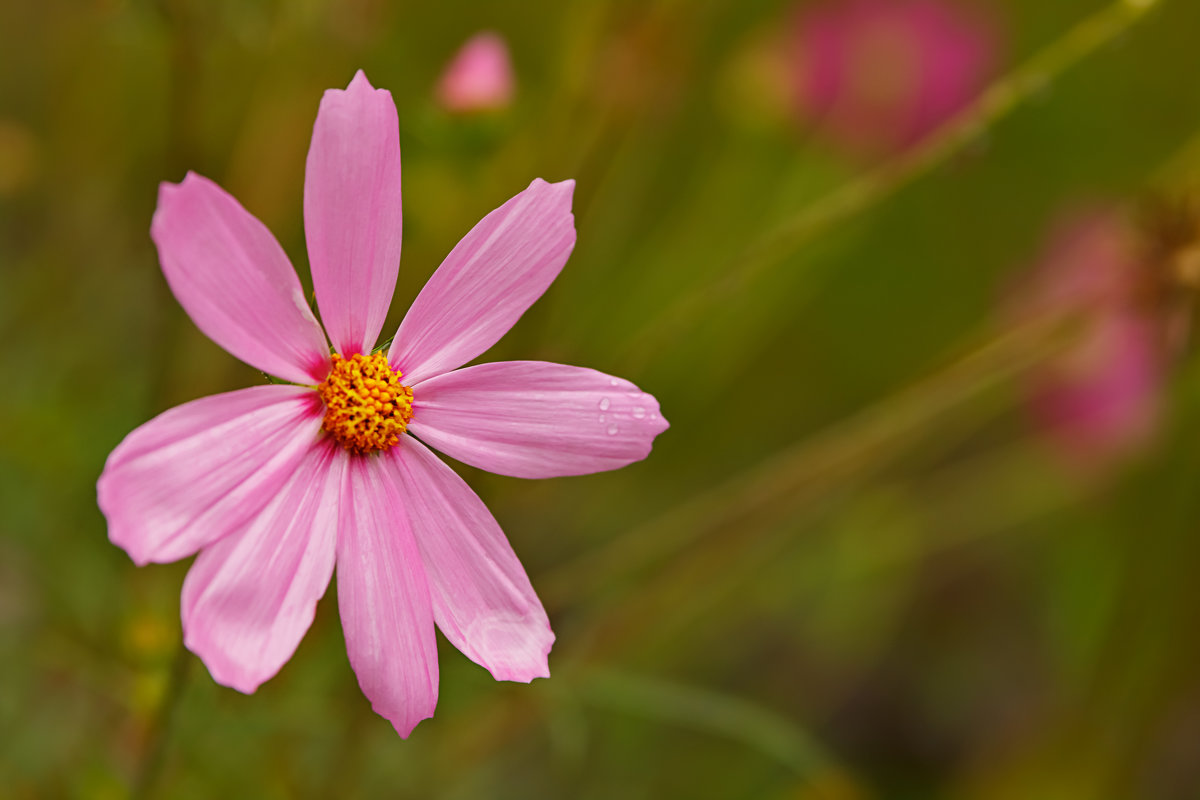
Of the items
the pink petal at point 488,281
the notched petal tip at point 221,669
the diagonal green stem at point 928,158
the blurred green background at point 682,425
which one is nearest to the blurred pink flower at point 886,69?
the blurred green background at point 682,425

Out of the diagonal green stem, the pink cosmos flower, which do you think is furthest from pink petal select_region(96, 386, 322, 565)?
the diagonal green stem

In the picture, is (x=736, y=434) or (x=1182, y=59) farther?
(x=1182, y=59)

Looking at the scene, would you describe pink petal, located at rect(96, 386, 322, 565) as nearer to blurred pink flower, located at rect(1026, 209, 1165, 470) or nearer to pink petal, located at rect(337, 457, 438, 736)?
pink petal, located at rect(337, 457, 438, 736)

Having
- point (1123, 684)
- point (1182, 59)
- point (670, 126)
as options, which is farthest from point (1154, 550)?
point (1182, 59)

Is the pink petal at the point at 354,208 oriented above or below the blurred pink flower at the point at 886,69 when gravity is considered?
below

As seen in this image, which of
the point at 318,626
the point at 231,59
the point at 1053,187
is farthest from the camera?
the point at 1053,187

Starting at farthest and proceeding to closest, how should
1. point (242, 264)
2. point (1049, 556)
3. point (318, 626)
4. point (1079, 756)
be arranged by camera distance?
point (1049, 556) → point (1079, 756) → point (318, 626) → point (242, 264)

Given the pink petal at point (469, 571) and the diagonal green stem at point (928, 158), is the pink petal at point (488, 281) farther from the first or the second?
the diagonal green stem at point (928, 158)

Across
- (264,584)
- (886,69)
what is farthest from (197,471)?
(886,69)

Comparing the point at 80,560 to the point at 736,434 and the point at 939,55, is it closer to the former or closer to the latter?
the point at 736,434
